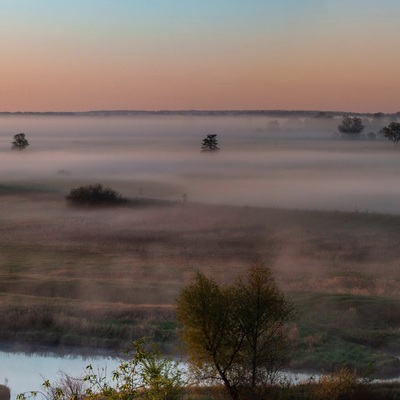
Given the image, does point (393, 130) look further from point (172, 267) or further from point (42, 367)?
point (42, 367)

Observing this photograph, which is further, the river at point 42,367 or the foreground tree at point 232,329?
the river at point 42,367

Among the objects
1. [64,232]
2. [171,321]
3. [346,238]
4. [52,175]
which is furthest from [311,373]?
[52,175]

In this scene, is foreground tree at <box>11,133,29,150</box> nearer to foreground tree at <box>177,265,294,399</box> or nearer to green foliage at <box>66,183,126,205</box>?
green foliage at <box>66,183,126,205</box>

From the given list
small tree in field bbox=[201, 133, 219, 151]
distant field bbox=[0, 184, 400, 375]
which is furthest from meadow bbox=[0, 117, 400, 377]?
small tree in field bbox=[201, 133, 219, 151]

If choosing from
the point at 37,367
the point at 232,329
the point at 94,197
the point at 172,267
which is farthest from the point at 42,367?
the point at 94,197

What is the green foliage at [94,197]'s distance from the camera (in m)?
119

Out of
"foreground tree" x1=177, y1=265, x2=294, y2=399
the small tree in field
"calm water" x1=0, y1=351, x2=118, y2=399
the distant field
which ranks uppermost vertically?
the small tree in field

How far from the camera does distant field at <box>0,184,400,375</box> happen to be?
165ft

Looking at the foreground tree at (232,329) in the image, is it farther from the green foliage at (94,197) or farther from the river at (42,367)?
the green foliage at (94,197)

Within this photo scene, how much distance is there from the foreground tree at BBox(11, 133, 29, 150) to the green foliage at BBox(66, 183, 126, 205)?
70.8m

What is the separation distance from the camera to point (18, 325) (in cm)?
5219

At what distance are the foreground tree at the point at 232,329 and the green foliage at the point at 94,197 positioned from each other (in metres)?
88.1

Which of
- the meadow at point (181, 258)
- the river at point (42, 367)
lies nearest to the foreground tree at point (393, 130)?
the meadow at point (181, 258)

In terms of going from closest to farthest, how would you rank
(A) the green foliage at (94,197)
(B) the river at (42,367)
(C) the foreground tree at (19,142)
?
(B) the river at (42,367) < (A) the green foliage at (94,197) < (C) the foreground tree at (19,142)
